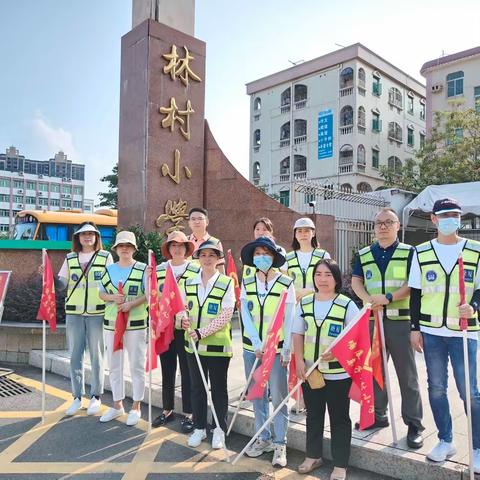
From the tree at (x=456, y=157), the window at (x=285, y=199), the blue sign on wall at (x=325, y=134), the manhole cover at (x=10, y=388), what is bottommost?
the manhole cover at (x=10, y=388)

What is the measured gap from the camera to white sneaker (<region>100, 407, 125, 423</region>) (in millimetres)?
4406

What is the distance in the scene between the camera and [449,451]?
3.20 m

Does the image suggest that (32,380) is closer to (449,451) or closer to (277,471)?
(277,471)

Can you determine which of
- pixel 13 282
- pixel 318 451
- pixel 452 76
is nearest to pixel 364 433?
pixel 318 451

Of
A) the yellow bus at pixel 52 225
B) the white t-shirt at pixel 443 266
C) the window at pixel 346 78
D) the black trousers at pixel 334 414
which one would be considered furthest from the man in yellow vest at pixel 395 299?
the window at pixel 346 78

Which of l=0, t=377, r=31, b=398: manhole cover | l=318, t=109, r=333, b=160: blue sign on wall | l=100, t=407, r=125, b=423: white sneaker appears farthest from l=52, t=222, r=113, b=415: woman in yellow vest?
l=318, t=109, r=333, b=160: blue sign on wall

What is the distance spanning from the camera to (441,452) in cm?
316

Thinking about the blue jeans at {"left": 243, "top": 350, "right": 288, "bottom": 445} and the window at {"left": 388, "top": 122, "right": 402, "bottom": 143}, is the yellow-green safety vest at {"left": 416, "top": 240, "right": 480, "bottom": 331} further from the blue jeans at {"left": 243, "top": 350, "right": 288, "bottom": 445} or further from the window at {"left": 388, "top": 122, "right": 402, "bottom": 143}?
the window at {"left": 388, "top": 122, "right": 402, "bottom": 143}

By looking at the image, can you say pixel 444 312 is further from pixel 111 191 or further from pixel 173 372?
pixel 111 191

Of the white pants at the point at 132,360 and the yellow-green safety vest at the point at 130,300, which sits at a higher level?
the yellow-green safety vest at the point at 130,300

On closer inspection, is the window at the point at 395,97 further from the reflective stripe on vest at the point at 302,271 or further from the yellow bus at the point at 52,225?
the reflective stripe on vest at the point at 302,271

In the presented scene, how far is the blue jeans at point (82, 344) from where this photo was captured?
4629 millimetres

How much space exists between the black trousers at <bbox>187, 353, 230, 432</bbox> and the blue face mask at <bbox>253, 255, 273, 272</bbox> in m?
0.84

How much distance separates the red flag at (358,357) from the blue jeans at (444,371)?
18.1 inches
